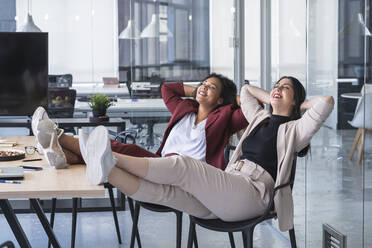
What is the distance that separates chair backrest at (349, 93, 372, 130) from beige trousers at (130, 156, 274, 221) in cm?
56

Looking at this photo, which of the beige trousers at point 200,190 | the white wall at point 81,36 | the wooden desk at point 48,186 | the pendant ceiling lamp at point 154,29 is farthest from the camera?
the white wall at point 81,36

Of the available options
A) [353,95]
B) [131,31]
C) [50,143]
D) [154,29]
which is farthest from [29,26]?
[353,95]

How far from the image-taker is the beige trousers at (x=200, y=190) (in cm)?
271

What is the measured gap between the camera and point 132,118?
5.66m

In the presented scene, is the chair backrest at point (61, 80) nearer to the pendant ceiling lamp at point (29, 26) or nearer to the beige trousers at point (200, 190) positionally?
the pendant ceiling lamp at point (29, 26)

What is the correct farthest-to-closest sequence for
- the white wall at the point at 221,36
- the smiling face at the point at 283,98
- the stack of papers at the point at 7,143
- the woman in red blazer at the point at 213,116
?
1. the white wall at the point at 221,36
2. the woman in red blazer at the point at 213,116
3. the stack of papers at the point at 7,143
4. the smiling face at the point at 283,98

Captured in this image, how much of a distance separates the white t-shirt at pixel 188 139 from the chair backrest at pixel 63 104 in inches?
79.7

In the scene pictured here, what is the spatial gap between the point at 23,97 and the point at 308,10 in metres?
2.30

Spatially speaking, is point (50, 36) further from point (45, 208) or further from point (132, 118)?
point (45, 208)

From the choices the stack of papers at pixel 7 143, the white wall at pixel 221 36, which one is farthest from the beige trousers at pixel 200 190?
the white wall at pixel 221 36

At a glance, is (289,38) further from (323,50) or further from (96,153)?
(96,153)

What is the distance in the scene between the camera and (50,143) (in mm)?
2744

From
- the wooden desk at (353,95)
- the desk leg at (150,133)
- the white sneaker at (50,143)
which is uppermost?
the wooden desk at (353,95)

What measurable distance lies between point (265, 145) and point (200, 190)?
538 millimetres
